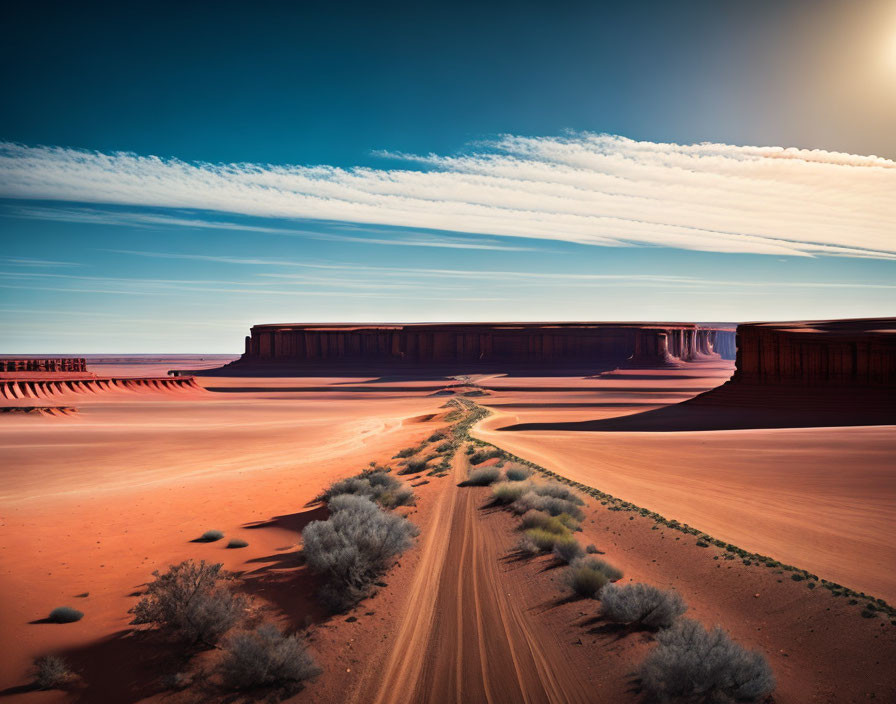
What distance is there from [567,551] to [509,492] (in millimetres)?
3760

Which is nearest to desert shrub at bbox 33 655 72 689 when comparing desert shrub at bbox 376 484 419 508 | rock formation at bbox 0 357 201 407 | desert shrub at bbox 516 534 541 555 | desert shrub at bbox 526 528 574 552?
desert shrub at bbox 516 534 541 555

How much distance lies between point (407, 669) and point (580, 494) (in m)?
8.05

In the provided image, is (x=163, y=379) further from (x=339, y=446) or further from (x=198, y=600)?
(x=198, y=600)

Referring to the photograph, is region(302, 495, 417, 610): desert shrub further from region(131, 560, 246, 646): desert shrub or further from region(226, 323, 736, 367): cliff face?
region(226, 323, 736, 367): cliff face

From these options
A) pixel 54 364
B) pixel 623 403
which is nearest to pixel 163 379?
pixel 54 364

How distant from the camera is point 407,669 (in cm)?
622

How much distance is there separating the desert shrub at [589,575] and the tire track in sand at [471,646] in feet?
2.73

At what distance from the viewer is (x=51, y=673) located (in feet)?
19.6

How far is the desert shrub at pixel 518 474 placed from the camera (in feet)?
48.3

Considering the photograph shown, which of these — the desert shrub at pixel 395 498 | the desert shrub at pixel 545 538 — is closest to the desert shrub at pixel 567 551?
the desert shrub at pixel 545 538

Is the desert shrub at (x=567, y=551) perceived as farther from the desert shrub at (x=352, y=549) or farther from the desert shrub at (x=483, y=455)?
the desert shrub at (x=483, y=455)

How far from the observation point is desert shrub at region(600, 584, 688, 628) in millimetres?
6641

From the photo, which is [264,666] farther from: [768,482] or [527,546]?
[768,482]

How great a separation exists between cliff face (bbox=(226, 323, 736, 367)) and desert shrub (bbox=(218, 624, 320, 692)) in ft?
325
